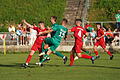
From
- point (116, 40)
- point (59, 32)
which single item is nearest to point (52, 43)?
point (59, 32)

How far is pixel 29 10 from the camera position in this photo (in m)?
44.1

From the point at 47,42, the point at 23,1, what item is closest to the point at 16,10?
the point at 23,1

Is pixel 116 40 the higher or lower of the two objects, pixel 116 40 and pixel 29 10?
the lower

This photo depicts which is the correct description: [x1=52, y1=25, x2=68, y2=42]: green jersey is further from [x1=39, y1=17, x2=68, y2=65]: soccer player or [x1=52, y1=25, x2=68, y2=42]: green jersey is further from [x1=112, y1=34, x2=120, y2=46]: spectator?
[x1=112, y1=34, x2=120, y2=46]: spectator

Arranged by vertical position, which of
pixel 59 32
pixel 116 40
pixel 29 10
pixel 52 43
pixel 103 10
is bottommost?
pixel 52 43

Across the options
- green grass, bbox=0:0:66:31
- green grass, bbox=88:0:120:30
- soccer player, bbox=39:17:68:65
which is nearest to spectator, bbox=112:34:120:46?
green grass, bbox=88:0:120:30

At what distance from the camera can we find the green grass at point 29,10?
42.7 metres

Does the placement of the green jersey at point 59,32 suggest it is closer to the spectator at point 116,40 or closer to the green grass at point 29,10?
the spectator at point 116,40

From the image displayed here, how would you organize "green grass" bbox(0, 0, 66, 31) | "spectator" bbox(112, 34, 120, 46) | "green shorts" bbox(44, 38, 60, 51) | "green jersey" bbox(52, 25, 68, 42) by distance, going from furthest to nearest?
"green grass" bbox(0, 0, 66, 31) → "spectator" bbox(112, 34, 120, 46) → "green shorts" bbox(44, 38, 60, 51) → "green jersey" bbox(52, 25, 68, 42)

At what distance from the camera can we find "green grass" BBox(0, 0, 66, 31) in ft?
140

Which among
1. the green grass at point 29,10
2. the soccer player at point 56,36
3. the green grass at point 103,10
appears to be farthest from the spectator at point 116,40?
the soccer player at point 56,36

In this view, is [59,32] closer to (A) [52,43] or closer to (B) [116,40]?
(A) [52,43]

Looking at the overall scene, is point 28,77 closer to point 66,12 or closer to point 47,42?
point 47,42

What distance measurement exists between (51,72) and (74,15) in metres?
24.4
